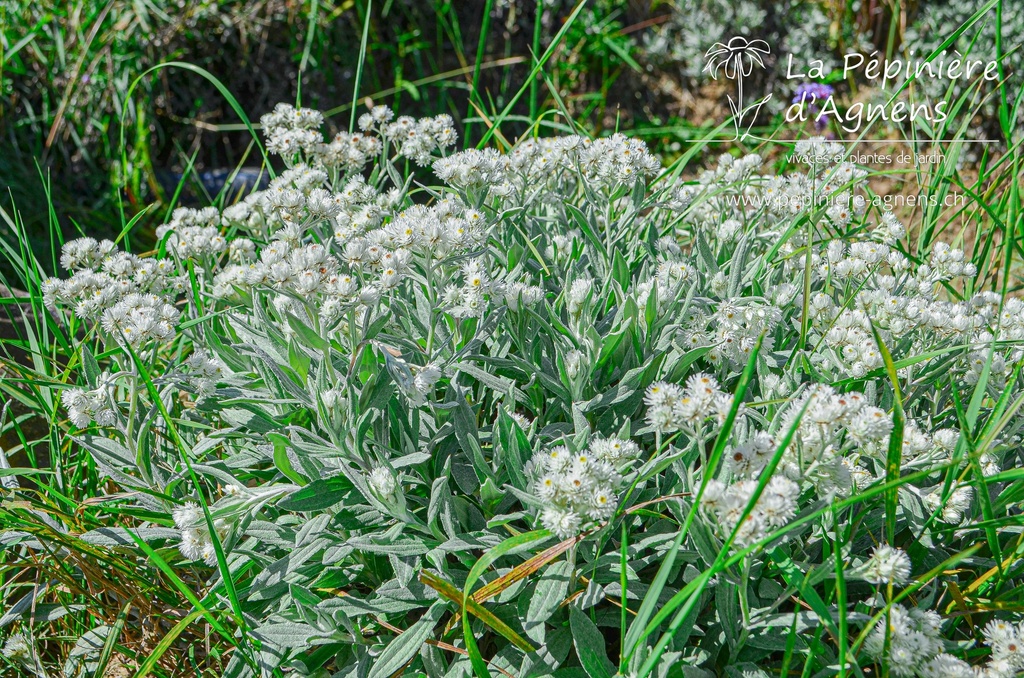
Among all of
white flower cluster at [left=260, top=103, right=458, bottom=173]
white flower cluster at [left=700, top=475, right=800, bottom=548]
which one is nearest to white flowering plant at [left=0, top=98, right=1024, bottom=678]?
white flower cluster at [left=700, top=475, right=800, bottom=548]

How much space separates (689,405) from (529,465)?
33cm

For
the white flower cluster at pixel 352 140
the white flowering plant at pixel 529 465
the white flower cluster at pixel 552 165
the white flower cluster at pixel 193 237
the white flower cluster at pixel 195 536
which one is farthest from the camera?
the white flower cluster at pixel 352 140

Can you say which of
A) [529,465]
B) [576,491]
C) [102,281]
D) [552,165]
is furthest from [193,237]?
[576,491]

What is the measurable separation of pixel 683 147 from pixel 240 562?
13.5 ft

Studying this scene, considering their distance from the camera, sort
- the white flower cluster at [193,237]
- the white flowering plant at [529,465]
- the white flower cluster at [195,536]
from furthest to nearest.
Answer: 1. the white flower cluster at [193,237]
2. the white flower cluster at [195,536]
3. the white flowering plant at [529,465]

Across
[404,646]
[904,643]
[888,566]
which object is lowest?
[404,646]

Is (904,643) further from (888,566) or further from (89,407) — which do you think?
(89,407)

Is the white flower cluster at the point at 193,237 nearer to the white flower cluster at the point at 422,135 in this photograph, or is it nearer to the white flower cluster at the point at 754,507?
the white flower cluster at the point at 422,135

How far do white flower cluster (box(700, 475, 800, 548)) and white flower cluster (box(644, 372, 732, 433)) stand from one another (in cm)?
12

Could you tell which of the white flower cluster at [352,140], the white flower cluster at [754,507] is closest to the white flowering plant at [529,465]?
the white flower cluster at [754,507]

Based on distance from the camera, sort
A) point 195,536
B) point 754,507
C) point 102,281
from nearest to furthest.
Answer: point 754,507 → point 195,536 → point 102,281

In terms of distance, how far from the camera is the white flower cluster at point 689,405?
1229 mm

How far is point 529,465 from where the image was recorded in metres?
1.43

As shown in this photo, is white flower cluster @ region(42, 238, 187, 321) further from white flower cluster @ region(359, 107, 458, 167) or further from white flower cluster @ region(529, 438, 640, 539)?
white flower cluster @ region(529, 438, 640, 539)
